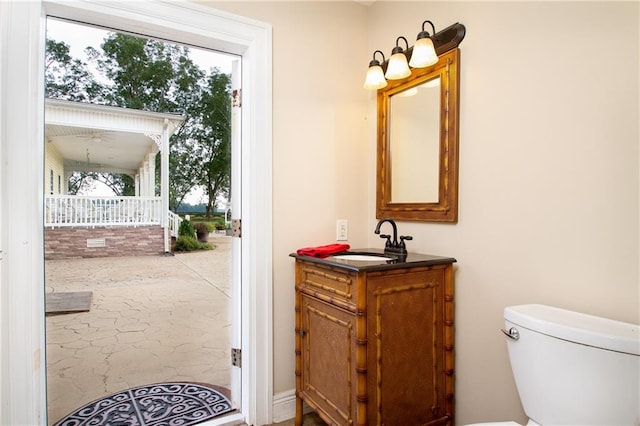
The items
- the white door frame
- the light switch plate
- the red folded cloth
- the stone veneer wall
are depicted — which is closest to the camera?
the white door frame

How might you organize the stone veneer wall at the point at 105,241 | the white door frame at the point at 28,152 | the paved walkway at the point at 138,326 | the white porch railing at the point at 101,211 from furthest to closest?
the stone veneer wall at the point at 105,241 → the paved walkway at the point at 138,326 → the white porch railing at the point at 101,211 → the white door frame at the point at 28,152

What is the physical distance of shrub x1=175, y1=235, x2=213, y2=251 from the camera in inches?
109

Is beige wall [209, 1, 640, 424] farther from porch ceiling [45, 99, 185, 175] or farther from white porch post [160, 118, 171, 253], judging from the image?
porch ceiling [45, 99, 185, 175]

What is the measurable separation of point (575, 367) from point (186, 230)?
2.58 metres

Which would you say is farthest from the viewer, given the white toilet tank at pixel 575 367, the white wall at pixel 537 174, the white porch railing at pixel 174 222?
the white porch railing at pixel 174 222

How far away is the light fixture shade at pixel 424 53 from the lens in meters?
1.57

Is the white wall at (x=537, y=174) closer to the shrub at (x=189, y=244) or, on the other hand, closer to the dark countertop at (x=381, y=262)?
the dark countertop at (x=381, y=262)

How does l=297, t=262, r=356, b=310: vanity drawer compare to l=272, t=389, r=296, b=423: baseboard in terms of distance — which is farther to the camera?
l=272, t=389, r=296, b=423: baseboard

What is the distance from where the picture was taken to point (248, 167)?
1854 mm

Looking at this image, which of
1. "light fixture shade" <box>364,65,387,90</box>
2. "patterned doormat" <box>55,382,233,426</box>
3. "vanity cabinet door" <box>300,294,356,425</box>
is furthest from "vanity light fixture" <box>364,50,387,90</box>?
"patterned doormat" <box>55,382,233,426</box>

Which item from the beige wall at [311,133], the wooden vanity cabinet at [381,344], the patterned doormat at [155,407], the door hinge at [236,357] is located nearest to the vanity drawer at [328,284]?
the wooden vanity cabinet at [381,344]

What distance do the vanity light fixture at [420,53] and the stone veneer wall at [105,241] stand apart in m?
2.07

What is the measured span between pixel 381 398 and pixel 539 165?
109cm

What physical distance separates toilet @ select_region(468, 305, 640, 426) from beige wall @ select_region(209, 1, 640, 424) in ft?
0.76
